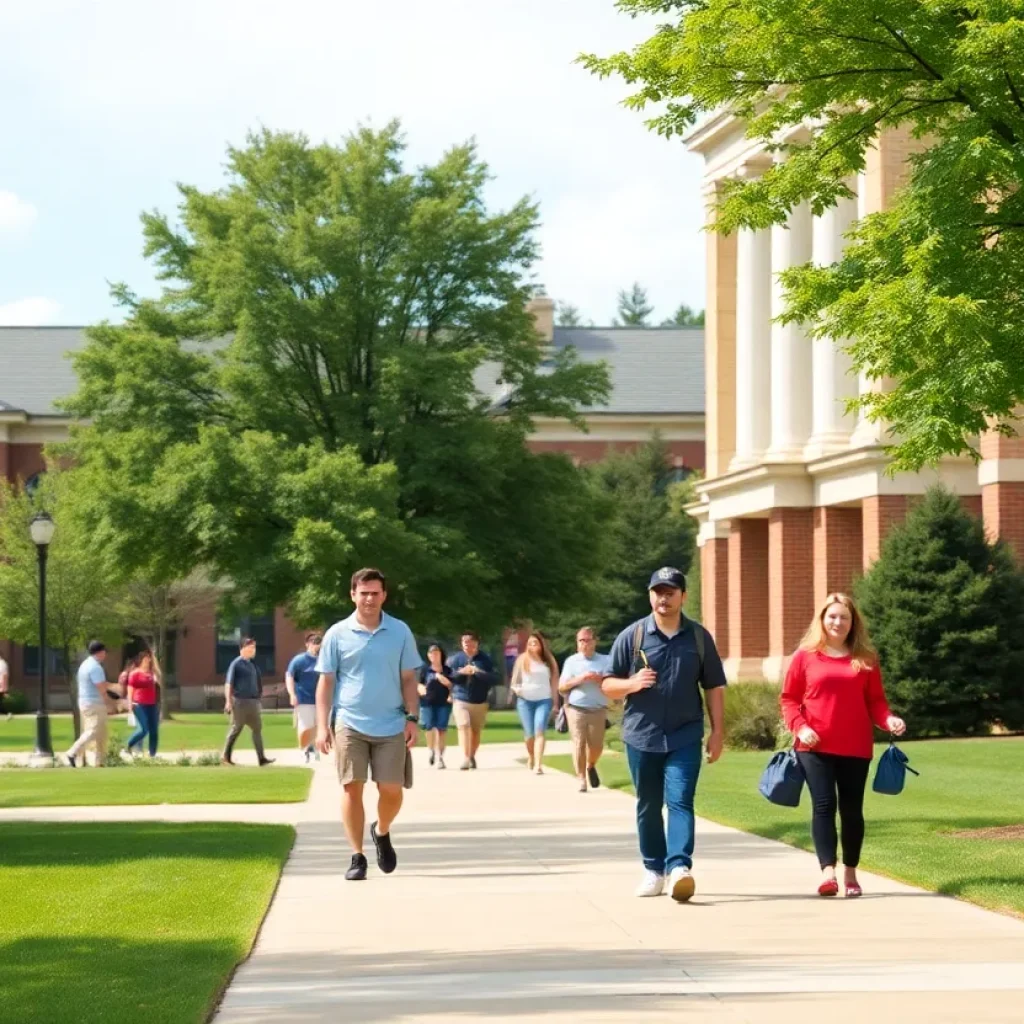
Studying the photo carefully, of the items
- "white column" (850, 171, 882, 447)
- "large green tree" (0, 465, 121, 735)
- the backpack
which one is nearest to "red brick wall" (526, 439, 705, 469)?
"large green tree" (0, 465, 121, 735)

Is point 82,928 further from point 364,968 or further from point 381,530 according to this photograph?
point 381,530

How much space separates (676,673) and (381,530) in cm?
3300

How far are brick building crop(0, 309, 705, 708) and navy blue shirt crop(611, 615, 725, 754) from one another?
61947 mm

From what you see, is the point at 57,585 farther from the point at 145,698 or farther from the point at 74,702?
the point at 145,698

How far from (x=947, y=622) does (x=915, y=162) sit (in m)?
18.4

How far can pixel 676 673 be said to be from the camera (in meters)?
11.0

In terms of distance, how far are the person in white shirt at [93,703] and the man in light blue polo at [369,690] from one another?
48.6ft

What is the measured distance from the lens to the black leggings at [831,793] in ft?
36.6

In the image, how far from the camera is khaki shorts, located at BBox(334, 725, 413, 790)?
12180 millimetres

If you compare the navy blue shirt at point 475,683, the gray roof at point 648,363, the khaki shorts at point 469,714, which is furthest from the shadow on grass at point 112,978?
the gray roof at point 648,363

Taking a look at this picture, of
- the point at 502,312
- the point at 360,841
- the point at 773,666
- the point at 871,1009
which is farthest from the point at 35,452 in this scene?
the point at 871,1009

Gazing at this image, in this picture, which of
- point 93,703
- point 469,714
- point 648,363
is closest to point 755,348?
point 469,714

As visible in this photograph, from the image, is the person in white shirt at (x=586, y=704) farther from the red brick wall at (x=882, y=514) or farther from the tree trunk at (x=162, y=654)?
the tree trunk at (x=162, y=654)

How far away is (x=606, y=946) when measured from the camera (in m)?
9.03
